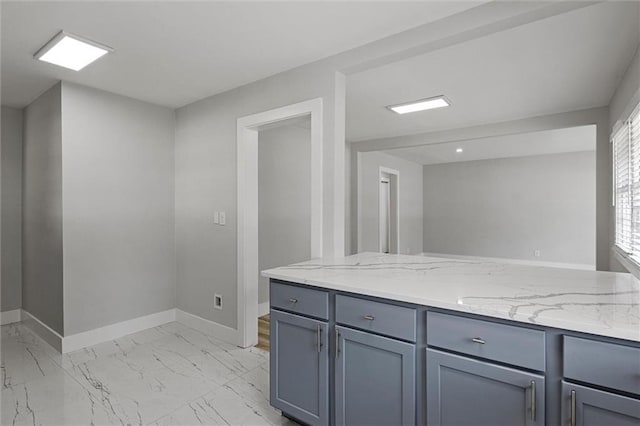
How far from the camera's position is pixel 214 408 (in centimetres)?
214

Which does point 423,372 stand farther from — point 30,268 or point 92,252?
point 30,268

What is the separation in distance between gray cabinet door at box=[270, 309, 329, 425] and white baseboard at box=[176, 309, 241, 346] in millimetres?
1309

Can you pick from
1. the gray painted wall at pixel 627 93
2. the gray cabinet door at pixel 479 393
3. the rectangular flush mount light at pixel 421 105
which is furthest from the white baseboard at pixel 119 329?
the gray painted wall at pixel 627 93

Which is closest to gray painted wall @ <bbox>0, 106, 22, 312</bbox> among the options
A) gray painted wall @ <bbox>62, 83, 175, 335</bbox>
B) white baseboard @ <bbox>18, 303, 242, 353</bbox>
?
white baseboard @ <bbox>18, 303, 242, 353</bbox>

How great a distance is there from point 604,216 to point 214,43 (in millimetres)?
4204

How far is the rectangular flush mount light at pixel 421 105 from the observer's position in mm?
3607

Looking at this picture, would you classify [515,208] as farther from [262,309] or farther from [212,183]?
[212,183]

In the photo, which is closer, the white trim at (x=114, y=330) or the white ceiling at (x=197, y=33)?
the white ceiling at (x=197, y=33)

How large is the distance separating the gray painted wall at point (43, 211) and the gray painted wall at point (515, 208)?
7.99m

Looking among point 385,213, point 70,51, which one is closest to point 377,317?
point 70,51

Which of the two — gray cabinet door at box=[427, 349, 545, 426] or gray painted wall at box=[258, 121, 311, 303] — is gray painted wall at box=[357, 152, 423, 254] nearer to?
gray painted wall at box=[258, 121, 311, 303]

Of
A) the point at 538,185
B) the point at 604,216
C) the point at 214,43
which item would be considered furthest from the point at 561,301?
the point at 538,185

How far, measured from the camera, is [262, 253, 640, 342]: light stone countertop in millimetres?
1152

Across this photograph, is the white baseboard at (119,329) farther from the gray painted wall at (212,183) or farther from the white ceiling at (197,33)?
the white ceiling at (197,33)
